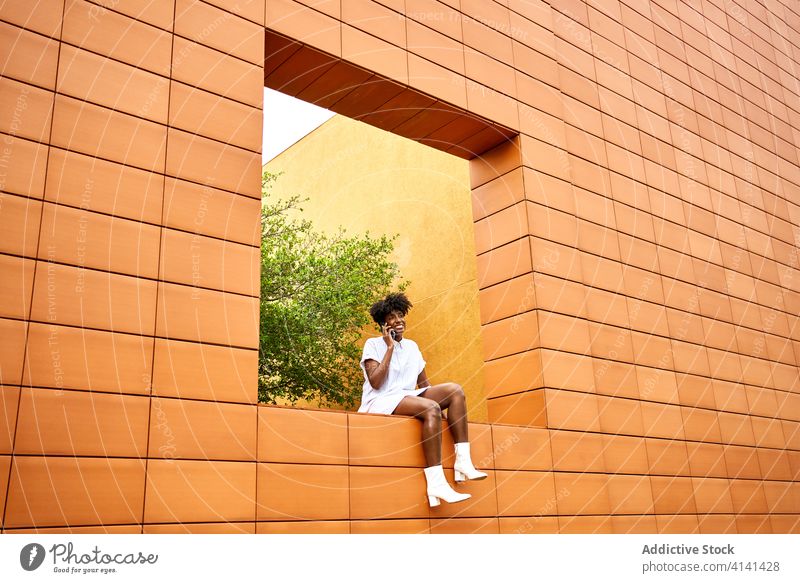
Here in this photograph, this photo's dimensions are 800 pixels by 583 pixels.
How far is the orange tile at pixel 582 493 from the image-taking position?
5.40 metres

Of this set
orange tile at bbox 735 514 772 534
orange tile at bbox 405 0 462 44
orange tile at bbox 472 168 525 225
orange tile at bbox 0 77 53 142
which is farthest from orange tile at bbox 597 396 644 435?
orange tile at bbox 0 77 53 142

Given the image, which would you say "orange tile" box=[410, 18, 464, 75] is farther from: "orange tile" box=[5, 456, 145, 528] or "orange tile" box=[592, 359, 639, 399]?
"orange tile" box=[5, 456, 145, 528]

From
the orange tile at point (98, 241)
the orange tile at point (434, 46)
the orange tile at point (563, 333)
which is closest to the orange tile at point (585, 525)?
the orange tile at point (563, 333)

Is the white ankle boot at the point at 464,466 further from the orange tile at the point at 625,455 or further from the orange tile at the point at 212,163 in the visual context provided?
the orange tile at the point at 212,163

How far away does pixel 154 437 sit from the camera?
3.71 m

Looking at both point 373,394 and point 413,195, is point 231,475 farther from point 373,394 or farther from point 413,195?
point 413,195

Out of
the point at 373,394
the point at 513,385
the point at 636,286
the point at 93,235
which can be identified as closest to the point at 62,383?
the point at 93,235

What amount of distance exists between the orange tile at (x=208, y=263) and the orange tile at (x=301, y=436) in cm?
80

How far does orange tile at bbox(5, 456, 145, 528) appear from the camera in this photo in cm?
328

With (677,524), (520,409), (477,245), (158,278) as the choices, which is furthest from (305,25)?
(677,524)

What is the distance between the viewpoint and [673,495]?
20.1 feet

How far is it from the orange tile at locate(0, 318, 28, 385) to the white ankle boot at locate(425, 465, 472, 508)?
2.50 m

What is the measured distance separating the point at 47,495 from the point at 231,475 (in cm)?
94

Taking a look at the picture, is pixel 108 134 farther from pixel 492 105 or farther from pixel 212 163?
pixel 492 105
